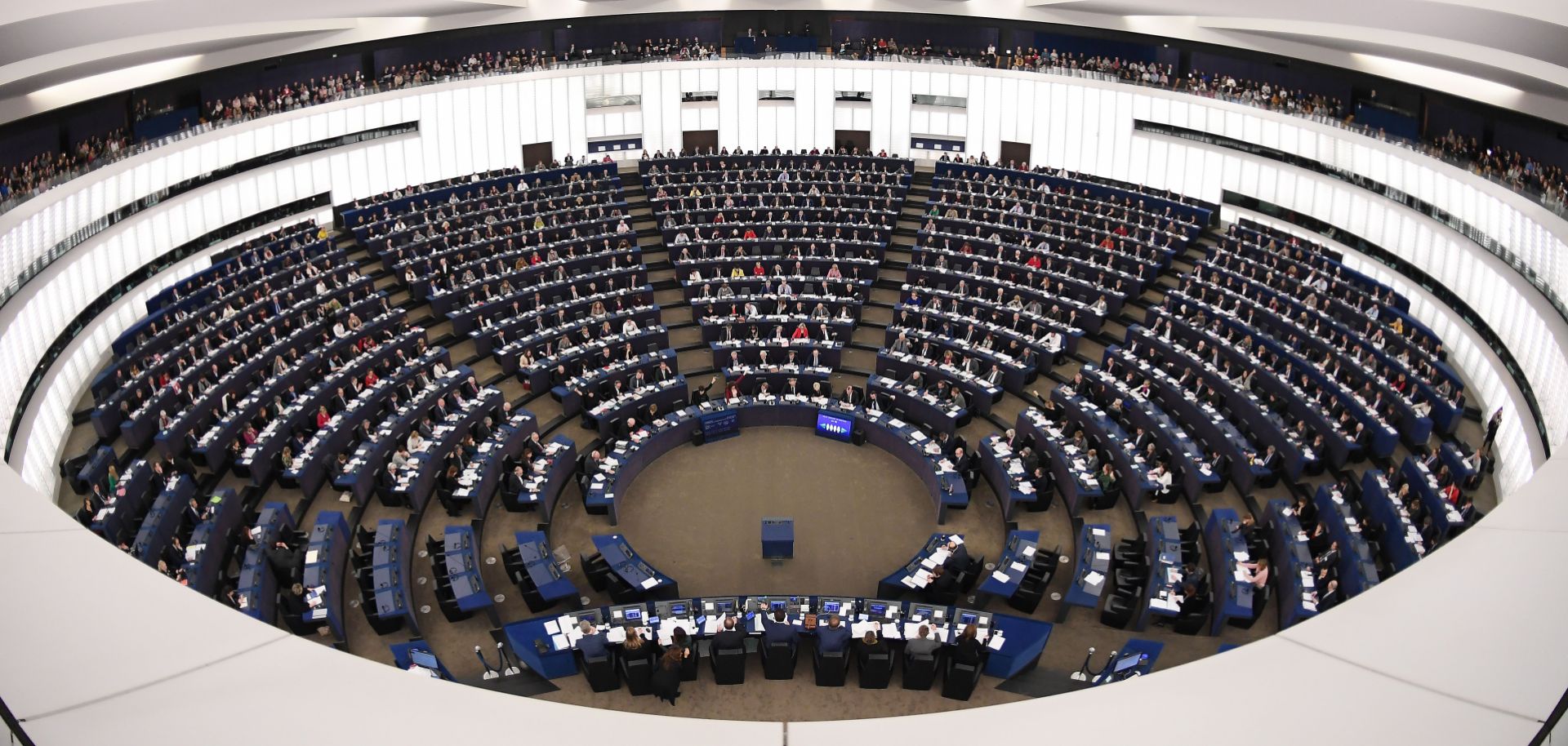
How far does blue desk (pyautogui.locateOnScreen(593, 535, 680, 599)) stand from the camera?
55.0ft

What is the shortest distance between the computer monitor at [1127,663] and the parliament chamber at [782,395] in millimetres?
88

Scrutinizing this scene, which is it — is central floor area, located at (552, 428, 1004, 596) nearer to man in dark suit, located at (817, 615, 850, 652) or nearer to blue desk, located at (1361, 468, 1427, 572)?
man in dark suit, located at (817, 615, 850, 652)

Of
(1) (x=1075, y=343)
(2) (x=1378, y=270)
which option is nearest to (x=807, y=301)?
(1) (x=1075, y=343)

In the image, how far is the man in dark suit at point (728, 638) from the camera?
1478 centimetres

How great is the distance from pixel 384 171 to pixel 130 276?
9211 mm

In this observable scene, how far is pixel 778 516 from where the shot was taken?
19922 millimetres

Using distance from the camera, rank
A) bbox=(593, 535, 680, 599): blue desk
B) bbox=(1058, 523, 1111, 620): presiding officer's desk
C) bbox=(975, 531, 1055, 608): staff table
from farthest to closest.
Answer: bbox=(593, 535, 680, 599): blue desk
bbox=(975, 531, 1055, 608): staff table
bbox=(1058, 523, 1111, 620): presiding officer's desk

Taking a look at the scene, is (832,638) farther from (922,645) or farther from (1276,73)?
(1276,73)

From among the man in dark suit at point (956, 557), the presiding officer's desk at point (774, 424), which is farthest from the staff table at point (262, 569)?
the man in dark suit at point (956, 557)

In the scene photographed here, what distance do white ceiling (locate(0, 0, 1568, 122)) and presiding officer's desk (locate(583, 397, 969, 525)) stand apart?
11.8 meters

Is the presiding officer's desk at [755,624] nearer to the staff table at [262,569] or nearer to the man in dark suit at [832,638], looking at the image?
the man in dark suit at [832,638]

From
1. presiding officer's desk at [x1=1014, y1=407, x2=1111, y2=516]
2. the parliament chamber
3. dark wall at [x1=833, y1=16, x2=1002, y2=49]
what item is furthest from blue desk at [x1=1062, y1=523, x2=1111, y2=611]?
dark wall at [x1=833, y1=16, x2=1002, y2=49]

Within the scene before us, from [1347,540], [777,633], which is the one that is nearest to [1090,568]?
[1347,540]

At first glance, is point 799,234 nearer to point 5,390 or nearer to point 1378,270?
point 1378,270
